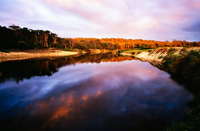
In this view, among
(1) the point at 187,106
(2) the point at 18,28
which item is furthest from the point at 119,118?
(2) the point at 18,28

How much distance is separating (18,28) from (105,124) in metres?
104

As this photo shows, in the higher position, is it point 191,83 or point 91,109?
point 191,83

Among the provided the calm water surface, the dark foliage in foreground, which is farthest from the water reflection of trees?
the dark foliage in foreground

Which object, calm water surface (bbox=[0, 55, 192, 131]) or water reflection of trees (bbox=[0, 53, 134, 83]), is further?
water reflection of trees (bbox=[0, 53, 134, 83])

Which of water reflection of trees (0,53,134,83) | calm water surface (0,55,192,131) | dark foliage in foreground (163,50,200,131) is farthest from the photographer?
water reflection of trees (0,53,134,83)

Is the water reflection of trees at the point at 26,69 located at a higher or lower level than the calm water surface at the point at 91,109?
higher

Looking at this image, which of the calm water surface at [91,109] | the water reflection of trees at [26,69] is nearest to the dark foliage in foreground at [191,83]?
the calm water surface at [91,109]

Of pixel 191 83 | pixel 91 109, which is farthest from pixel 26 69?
pixel 191 83

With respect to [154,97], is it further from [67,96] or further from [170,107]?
[67,96]

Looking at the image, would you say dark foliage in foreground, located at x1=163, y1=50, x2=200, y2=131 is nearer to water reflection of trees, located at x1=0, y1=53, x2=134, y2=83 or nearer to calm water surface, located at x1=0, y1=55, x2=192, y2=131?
calm water surface, located at x1=0, y1=55, x2=192, y2=131

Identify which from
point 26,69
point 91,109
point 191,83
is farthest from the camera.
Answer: point 26,69

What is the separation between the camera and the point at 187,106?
632 centimetres

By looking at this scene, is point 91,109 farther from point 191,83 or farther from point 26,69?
point 26,69

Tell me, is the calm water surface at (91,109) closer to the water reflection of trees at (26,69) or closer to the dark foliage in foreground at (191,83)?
the dark foliage in foreground at (191,83)
